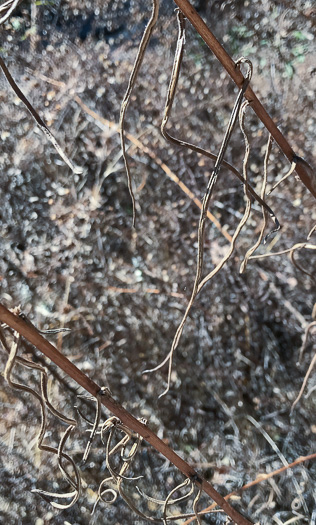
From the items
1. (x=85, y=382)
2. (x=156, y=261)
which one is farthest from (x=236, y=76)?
(x=156, y=261)

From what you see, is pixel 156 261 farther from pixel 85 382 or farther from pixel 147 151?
pixel 85 382

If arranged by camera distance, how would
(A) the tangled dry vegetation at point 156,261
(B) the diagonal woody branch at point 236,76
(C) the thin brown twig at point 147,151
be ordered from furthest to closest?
(C) the thin brown twig at point 147,151 → (A) the tangled dry vegetation at point 156,261 → (B) the diagonal woody branch at point 236,76

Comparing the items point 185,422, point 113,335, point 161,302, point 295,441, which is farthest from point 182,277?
point 295,441

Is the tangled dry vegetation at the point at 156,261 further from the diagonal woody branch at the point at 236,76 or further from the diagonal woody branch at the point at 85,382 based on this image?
the diagonal woody branch at the point at 236,76

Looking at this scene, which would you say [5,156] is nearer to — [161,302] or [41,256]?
[41,256]

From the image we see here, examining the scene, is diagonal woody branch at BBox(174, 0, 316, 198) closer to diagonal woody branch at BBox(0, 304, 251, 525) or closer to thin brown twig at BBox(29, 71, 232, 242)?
diagonal woody branch at BBox(0, 304, 251, 525)

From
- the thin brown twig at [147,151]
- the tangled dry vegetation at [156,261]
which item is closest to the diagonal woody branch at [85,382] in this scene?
the tangled dry vegetation at [156,261]

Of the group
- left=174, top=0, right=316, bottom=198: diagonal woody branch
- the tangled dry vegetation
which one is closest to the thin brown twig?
the tangled dry vegetation
